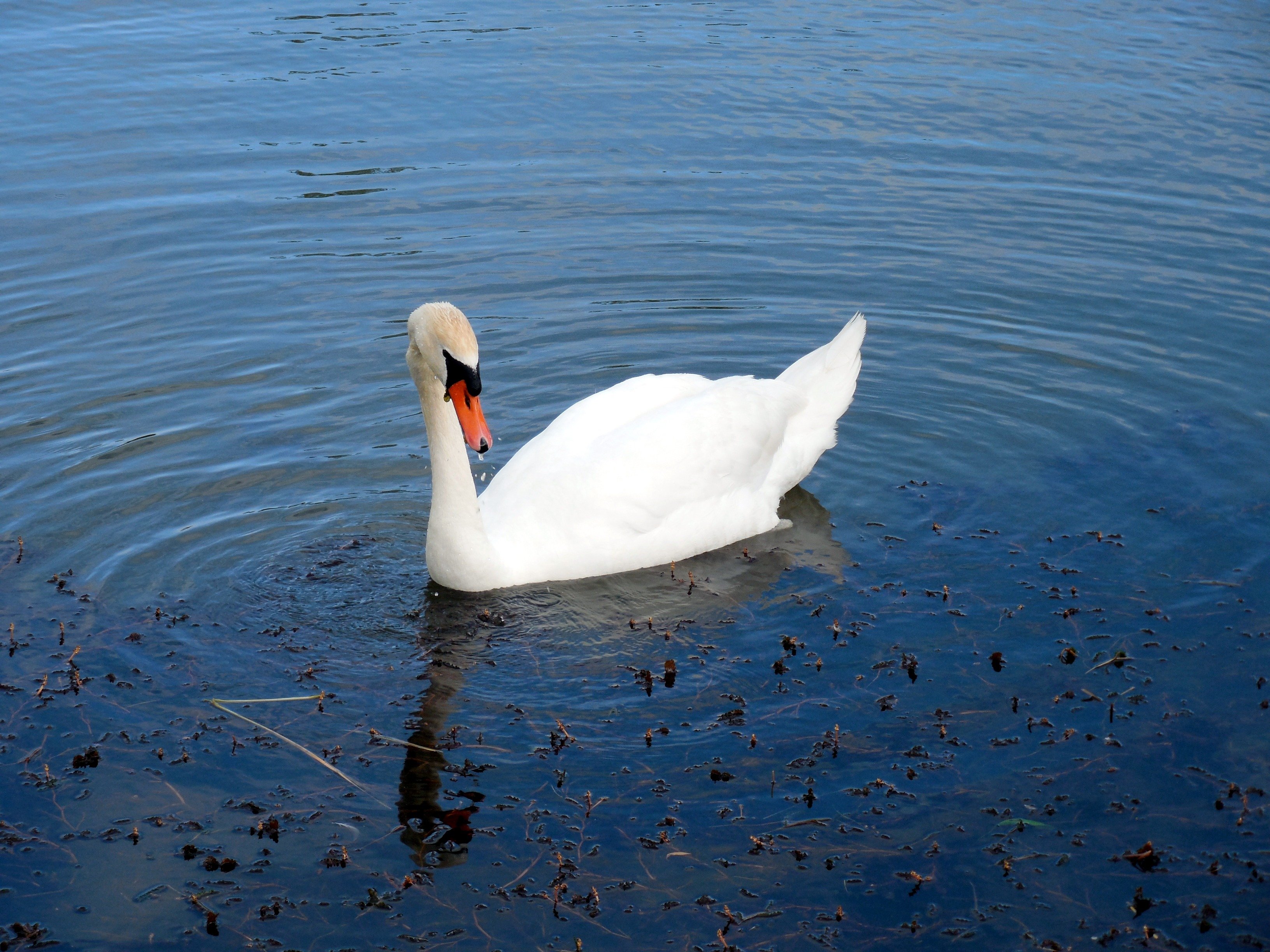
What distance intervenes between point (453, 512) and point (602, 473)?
0.99m

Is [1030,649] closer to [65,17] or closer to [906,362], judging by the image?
[906,362]

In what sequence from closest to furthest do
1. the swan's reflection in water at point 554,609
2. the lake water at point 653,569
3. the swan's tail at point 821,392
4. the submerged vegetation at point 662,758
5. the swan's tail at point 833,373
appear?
the submerged vegetation at point 662,758
the lake water at point 653,569
the swan's reflection in water at point 554,609
the swan's tail at point 821,392
the swan's tail at point 833,373

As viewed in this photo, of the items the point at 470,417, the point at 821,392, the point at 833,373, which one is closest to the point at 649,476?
the point at 470,417

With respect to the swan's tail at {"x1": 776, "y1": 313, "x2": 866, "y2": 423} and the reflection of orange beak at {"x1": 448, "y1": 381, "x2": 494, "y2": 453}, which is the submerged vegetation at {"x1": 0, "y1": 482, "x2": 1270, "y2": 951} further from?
the swan's tail at {"x1": 776, "y1": 313, "x2": 866, "y2": 423}

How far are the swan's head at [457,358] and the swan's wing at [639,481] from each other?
886 mm

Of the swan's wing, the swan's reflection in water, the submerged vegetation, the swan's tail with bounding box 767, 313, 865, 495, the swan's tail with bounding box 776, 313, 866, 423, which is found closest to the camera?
the submerged vegetation

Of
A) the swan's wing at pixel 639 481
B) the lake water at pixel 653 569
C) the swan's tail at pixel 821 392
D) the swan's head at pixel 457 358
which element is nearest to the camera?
the lake water at pixel 653 569

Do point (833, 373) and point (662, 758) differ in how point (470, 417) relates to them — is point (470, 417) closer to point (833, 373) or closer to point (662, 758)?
point (662, 758)

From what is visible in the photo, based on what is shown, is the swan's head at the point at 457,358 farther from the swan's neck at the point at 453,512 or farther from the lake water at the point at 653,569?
the lake water at the point at 653,569

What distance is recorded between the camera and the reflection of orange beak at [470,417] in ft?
25.4

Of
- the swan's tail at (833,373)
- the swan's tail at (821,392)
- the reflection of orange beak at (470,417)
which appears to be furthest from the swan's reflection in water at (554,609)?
the reflection of orange beak at (470,417)

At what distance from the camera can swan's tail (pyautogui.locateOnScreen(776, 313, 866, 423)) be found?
10.1 m

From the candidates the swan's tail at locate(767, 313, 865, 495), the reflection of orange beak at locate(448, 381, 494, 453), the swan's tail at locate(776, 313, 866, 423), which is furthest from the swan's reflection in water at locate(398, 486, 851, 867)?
the reflection of orange beak at locate(448, 381, 494, 453)

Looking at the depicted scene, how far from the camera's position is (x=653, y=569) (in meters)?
8.87
